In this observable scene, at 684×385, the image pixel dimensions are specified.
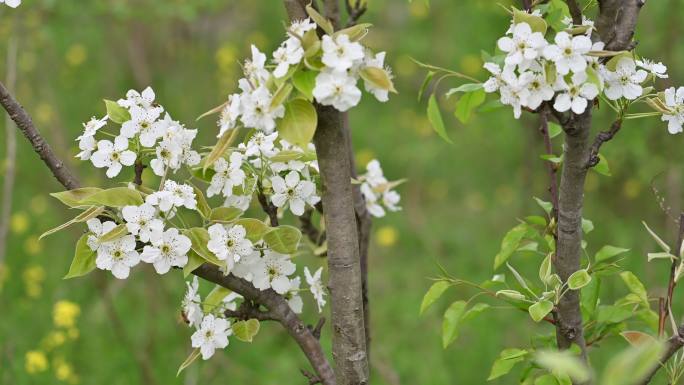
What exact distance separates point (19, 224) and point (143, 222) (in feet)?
12.8

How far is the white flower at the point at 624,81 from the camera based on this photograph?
1.45m

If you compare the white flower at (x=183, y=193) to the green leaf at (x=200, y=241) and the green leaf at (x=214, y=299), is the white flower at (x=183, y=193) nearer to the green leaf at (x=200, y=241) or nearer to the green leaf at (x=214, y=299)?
the green leaf at (x=200, y=241)

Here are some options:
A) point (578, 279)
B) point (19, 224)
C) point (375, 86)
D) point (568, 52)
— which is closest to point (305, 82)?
point (375, 86)

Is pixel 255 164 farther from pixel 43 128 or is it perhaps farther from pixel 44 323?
pixel 43 128

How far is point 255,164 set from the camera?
1.72 m

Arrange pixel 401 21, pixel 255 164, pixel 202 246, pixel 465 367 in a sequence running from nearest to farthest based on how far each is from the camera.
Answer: pixel 202 246, pixel 255 164, pixel 465 367, pixel 401 21

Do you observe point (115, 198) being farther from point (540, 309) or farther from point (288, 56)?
point (540, 309)

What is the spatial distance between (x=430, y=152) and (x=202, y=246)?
3.62 m

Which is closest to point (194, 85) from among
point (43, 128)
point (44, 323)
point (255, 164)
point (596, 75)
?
point (43, 128)

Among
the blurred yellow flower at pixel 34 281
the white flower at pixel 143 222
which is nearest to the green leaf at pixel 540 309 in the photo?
the white flower at pixel 143 222

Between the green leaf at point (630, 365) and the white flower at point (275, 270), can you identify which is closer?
the green leaf at point (630, 365)

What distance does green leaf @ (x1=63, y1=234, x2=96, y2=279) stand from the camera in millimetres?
1557

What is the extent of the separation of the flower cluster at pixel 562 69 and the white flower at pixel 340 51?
273 mm

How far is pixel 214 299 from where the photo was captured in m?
1.81
